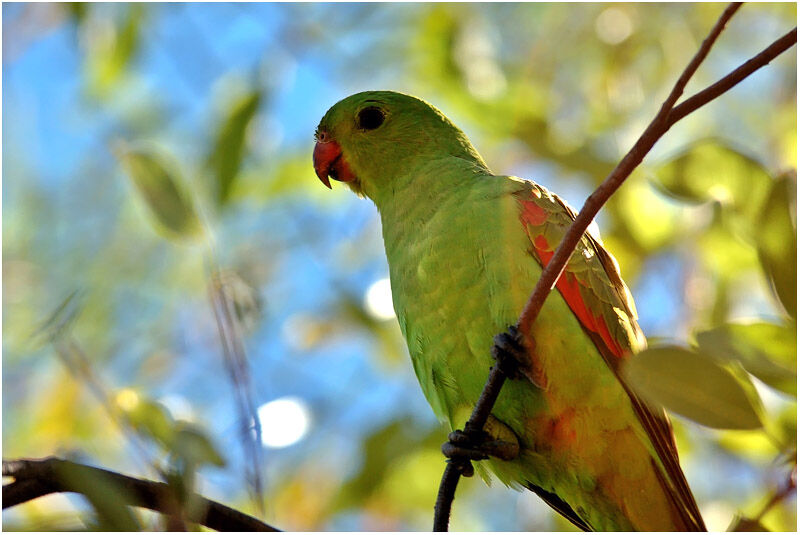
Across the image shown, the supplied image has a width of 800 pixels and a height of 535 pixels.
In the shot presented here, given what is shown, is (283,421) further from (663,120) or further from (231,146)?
(663,120)

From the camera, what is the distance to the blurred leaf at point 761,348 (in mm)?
1256

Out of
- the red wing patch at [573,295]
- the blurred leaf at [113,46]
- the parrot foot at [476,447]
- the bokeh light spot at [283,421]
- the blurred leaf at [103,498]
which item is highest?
the blurred leaf at [113,46]

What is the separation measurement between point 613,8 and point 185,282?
3249 millimetres

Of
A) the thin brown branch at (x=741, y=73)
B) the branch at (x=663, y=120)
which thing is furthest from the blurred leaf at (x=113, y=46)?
the thin brown branch at (x=741, y=73)

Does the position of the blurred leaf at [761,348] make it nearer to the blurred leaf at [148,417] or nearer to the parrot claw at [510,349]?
the parrot claw at [510,349]

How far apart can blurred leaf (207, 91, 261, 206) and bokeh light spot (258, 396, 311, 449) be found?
0.75 m

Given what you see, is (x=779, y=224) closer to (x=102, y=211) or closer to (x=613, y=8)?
(x=613, y=8)

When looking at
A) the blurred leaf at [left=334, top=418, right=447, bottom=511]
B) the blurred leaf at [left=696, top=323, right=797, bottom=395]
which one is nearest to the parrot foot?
the blurred leaf at [left=334, top=418, right=447, bottom=511]

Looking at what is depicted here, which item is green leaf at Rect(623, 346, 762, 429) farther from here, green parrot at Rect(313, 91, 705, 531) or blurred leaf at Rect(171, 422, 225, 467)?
green parrot at Rect(313, 91, 705, 531)

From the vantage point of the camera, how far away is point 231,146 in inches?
111

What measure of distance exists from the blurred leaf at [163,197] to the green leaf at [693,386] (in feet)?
3.40

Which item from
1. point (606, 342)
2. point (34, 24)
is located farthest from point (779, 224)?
point (34, 24)

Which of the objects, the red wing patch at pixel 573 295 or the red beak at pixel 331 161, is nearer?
the red wing patch at pixel 573 295

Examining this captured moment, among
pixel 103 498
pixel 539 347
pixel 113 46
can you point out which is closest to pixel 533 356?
pixel 539 347
